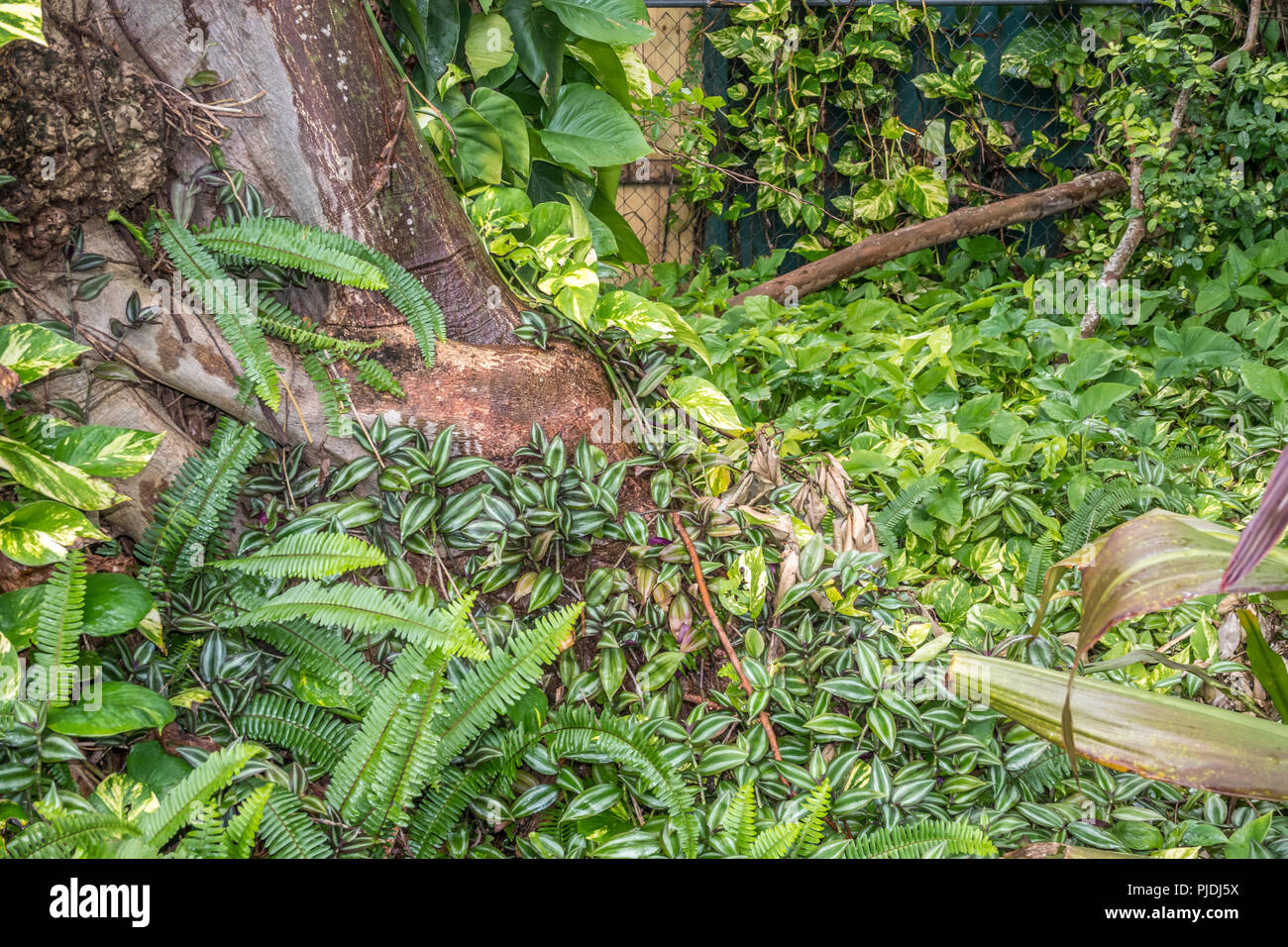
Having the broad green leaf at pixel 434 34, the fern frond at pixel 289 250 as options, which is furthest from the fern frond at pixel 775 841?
the broad green leaf at pixel 434 34

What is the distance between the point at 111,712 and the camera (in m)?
1.26

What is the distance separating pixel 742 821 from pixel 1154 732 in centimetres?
56

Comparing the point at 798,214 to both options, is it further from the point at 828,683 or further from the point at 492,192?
the point at 828,683

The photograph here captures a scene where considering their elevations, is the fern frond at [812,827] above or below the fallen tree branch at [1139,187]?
below

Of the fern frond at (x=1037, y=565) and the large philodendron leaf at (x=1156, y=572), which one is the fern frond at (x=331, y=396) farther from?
the fern frond at (x=1037, y=565)

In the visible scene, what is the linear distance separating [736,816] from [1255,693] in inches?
44.3

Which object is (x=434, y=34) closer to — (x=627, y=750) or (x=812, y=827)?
(x=627, y=750)

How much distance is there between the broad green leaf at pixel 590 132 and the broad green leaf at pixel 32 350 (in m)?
1.38

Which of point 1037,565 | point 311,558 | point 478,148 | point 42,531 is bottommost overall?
point 1037,565

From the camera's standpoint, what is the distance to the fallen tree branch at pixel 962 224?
462 cm

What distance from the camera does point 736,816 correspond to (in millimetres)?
1268

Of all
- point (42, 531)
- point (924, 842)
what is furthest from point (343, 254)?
point (924, 842)

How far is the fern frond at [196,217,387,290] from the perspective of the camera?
5.13 ft
